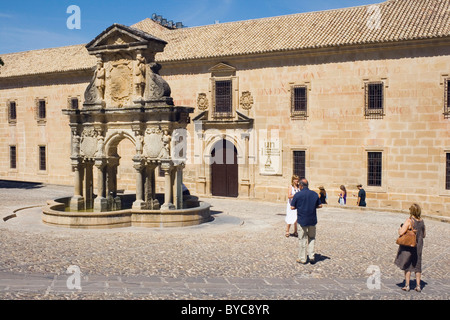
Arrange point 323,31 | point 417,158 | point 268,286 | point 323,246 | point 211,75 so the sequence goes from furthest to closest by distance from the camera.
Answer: point 211,75 < point 323,31 < point 417,158 < point 323,246 < point 268,286

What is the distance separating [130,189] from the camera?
28812mm

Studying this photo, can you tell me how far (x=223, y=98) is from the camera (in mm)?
25844

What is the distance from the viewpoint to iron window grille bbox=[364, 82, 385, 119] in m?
22.2

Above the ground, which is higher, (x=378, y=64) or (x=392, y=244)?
(x=378, y=64)

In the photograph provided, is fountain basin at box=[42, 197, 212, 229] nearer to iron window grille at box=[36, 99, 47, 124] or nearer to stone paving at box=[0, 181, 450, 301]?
stone paving at box=[0, 181, 450, 301]

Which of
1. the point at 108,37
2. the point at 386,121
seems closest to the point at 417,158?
the point at 386,121

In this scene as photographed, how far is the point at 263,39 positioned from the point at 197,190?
8.26 metres

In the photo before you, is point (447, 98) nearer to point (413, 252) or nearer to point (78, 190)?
point (413, 252)

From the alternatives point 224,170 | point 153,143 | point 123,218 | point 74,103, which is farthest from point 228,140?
point 123,218

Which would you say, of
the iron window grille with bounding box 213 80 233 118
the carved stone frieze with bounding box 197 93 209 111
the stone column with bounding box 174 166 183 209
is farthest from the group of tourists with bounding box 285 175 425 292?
the carved stone frieze with bounding box 197 93 209 111

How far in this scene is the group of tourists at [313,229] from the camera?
27.8 ft

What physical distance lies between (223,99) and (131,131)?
10714mm
